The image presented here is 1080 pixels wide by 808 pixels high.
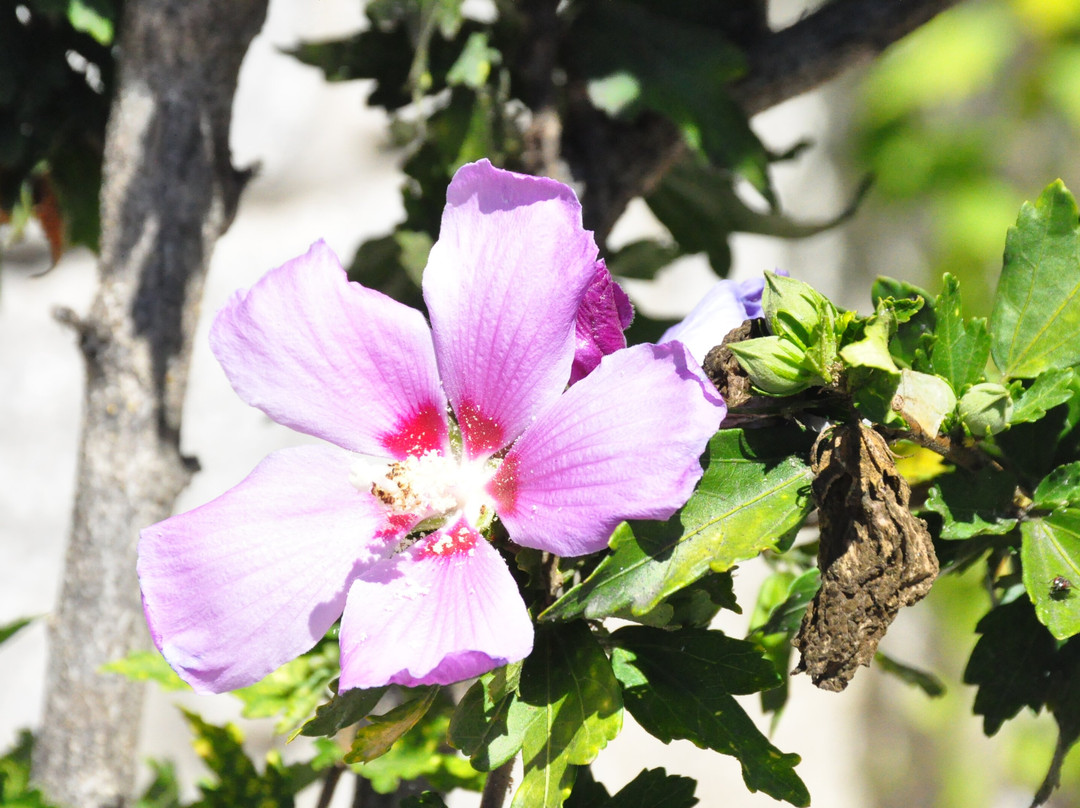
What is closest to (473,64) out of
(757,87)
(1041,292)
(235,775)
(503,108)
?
(503,108)

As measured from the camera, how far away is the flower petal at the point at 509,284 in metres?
0.48

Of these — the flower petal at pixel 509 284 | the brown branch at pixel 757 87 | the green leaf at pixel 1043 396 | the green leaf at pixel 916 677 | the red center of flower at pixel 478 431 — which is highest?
the brown branch at pixel 757 87

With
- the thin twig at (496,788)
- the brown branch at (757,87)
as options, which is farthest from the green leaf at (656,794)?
the brown branch at (757,87)

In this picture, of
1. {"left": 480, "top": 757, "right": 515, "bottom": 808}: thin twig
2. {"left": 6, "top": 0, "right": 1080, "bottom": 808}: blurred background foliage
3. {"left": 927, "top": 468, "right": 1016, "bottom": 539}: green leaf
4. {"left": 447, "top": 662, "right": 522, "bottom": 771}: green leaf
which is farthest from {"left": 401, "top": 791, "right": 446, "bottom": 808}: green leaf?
{"left": 6, "top": 0, "right": 1080, "bottom": 808}: blurred background foliage

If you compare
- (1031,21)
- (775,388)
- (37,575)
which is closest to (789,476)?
(775,388)

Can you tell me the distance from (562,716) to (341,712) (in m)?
0.11

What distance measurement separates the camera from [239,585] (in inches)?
18.8

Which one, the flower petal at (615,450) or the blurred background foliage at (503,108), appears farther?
the blurred background foliage at (503,108)

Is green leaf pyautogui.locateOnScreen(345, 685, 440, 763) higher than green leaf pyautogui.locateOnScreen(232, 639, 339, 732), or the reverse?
green leaf pyautogui.locateOnScreen(232, 639, 339, 732)

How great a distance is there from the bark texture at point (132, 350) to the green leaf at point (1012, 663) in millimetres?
765

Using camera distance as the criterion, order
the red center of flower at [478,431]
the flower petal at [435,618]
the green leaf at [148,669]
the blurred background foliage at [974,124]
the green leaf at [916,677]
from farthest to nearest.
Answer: the blurred background foliage at [974,124] → the green leaf at [148,669] → the green leaf at [916,677] → the red center of flower at [478,431] → the flower petal at [435,618]

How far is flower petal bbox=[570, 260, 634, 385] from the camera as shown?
0.51 meters

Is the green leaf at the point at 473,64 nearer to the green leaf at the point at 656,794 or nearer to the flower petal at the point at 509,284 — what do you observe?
the flower petal at the point at 509,284

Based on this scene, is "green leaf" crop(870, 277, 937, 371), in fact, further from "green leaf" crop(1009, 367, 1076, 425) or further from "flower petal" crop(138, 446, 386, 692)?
"flower petal" crop(138, 446, 386, 692)
